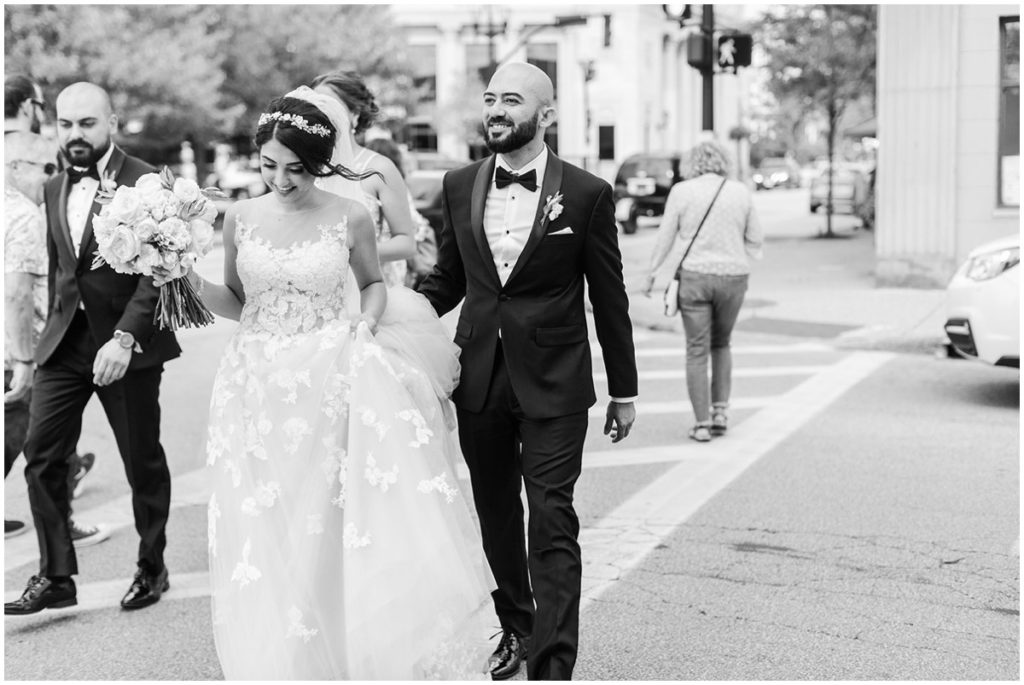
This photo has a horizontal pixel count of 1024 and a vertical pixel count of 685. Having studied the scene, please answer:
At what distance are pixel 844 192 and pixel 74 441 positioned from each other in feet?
110

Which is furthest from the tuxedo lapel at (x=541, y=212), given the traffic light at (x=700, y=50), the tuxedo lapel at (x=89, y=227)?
the traffic light at (x=700, y=50)

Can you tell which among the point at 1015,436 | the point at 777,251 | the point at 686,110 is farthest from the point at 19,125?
the point at 686,110

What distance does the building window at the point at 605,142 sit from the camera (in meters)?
79.9

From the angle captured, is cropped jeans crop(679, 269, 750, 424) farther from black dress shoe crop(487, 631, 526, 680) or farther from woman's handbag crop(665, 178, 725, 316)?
black dress shoe crop(487, 631, 526, 680)

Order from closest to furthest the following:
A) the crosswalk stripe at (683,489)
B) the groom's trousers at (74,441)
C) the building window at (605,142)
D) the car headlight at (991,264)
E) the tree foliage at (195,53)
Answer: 1. the groom's trousers at (74,441)
2. the crosswalk stripe at (683,489)
3. the car headlight at (991,264)
4. the tree foliage at (195,53)
5. the building window at (605,142)

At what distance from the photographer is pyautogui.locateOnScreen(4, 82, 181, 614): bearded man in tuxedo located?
17.5 feet

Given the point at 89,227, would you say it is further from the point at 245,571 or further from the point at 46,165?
the point at 245,571

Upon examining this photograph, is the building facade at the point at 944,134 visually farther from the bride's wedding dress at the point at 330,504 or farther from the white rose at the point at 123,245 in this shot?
the white rose at the point at 123,245

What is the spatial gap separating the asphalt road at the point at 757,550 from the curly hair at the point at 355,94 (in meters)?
2.22

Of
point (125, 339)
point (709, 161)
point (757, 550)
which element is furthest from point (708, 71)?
point (125, 339)

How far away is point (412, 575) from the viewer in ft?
13.5

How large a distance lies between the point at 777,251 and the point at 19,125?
20.1 m

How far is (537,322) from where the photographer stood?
4.35 metres

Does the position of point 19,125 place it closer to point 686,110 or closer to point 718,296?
point 718,296
